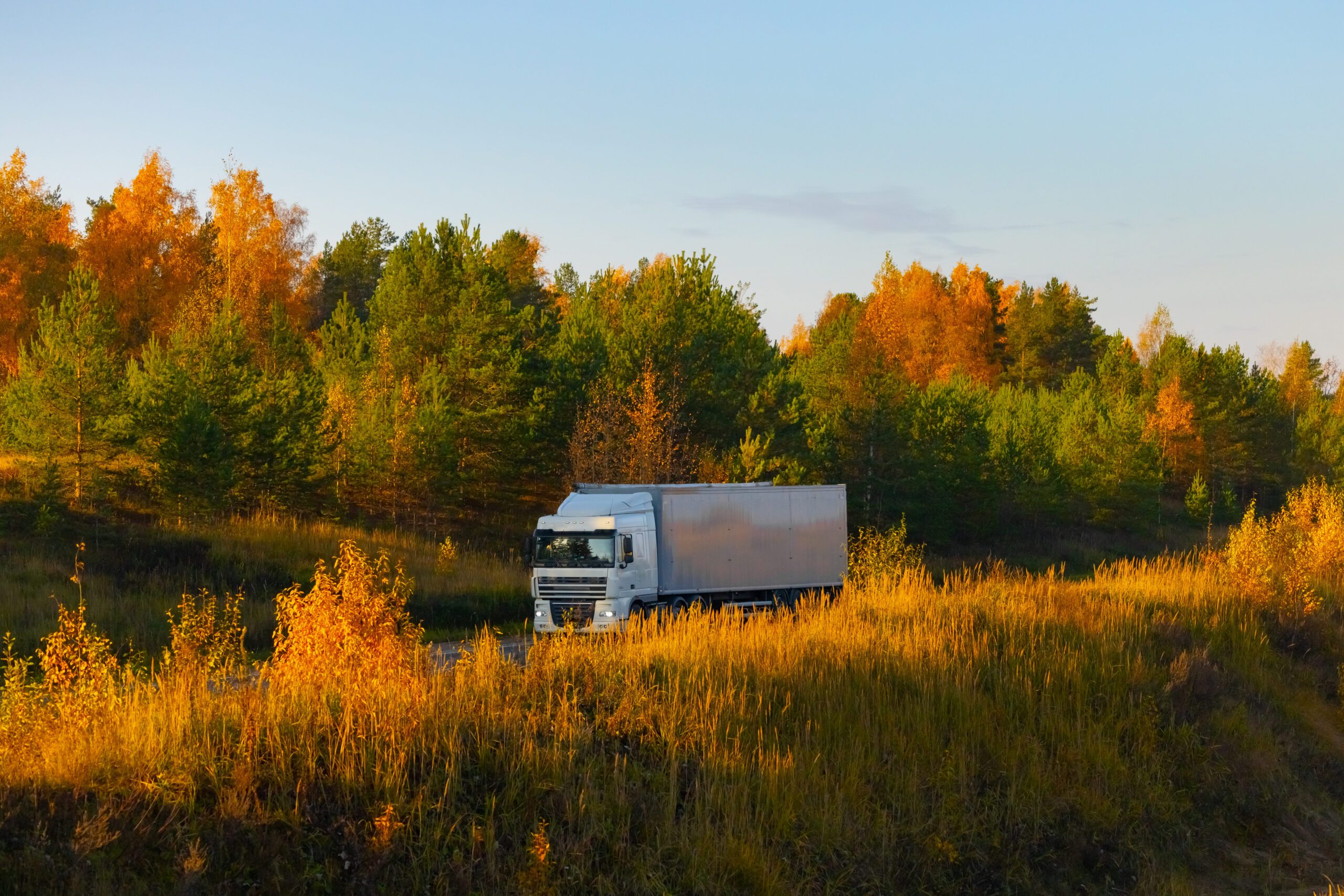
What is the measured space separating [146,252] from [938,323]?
62536mm

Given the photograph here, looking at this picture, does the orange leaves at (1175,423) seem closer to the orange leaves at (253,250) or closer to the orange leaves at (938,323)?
the orange leaves at (938,323)

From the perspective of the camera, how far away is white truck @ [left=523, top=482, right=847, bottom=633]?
22.2 m

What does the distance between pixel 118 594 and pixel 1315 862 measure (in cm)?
2279

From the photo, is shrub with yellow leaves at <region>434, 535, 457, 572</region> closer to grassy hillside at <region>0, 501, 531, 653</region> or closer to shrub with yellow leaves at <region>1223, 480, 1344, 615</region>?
grassy hillside at <region>0, 501, 531, 653</region>

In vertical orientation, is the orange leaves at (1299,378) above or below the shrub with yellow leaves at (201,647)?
above

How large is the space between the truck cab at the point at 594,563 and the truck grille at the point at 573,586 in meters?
0.01

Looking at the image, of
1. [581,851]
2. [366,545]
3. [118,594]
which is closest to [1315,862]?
[581,851]

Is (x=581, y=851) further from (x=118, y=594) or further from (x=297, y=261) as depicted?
(x=297, y=261)

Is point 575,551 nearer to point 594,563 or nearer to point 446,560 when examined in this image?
point 594,563

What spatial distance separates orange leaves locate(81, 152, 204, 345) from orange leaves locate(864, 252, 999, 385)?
50.8m

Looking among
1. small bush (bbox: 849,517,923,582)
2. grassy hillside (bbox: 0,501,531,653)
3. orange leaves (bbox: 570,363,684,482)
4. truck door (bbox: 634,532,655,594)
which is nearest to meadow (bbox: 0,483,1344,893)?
small bush (bbox: 849,517,923,582)

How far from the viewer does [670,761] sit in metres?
10.0

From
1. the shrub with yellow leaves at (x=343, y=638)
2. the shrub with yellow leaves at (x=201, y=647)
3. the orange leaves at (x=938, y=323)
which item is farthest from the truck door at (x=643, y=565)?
the orange leaves at (x=938, y=323)

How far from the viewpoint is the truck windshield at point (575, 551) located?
22.2 metres
